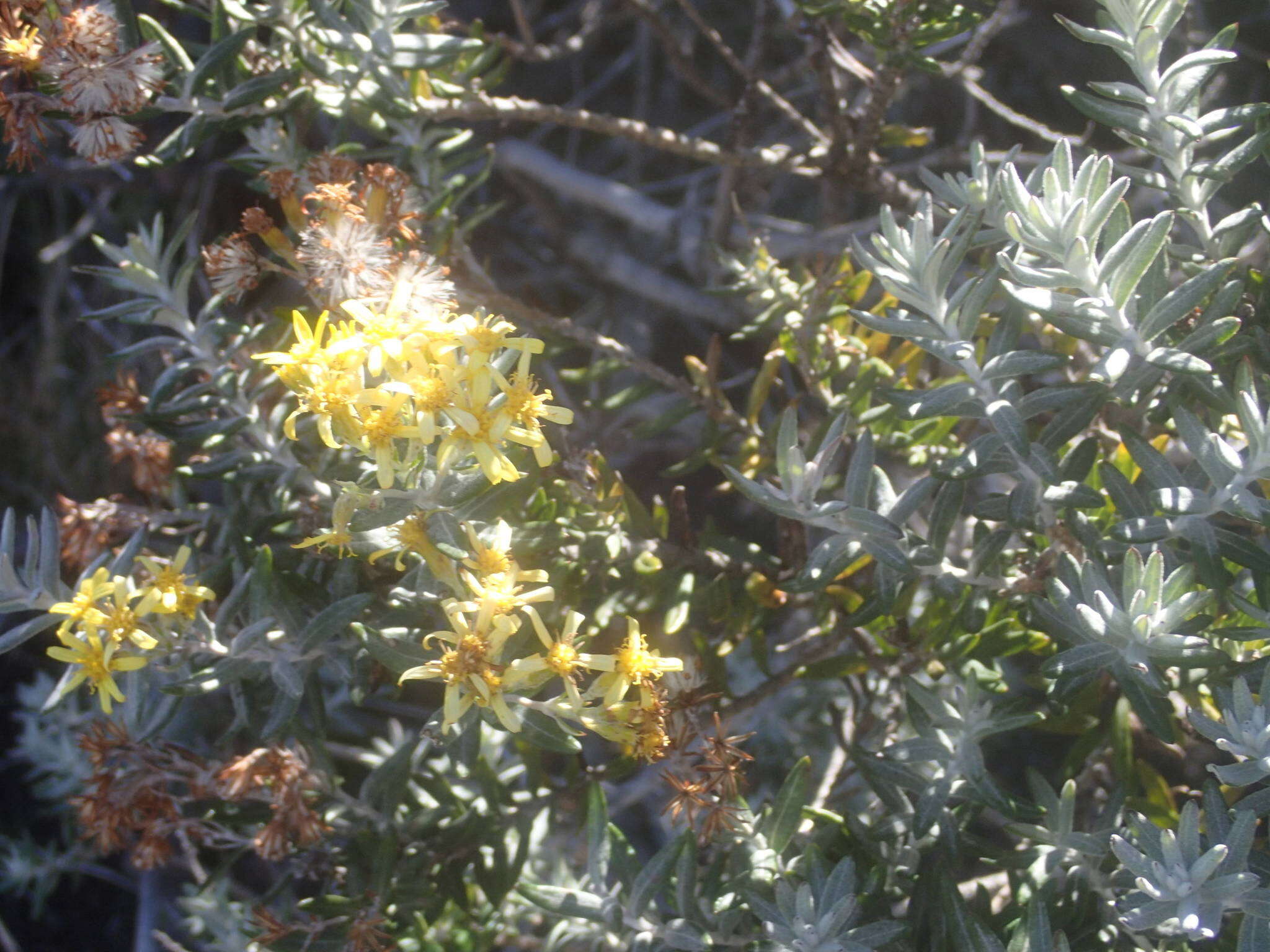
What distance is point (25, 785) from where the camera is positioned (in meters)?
3.32

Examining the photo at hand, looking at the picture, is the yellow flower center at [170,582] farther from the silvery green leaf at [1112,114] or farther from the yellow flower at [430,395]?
the silvery green leaf at [1112,114]

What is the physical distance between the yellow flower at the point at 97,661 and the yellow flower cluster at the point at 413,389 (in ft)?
1.42

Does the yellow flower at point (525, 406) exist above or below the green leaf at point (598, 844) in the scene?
above

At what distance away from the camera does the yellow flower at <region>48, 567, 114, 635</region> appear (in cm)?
143

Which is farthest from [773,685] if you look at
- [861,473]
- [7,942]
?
[7,942]

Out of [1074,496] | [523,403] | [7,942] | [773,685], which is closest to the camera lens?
[523,403]

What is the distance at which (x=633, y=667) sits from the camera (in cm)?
147

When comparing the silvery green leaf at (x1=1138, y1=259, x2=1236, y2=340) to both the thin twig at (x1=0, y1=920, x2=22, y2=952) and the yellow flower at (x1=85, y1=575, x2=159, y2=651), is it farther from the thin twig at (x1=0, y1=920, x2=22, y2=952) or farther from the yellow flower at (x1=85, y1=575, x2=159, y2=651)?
the thin twig at (x1=0, y1=920, x2=22, y2=952)

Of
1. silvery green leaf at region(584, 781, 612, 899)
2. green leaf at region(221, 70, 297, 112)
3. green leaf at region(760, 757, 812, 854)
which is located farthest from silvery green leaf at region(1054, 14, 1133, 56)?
silvery green leaf at region(584, 781, 612, 899)

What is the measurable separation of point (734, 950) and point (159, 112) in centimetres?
177

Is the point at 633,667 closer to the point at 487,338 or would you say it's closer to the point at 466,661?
the point at 466,661

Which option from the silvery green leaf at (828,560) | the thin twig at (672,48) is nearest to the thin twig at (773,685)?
the silvery green leaf at (828,560)

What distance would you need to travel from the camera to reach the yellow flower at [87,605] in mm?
1432

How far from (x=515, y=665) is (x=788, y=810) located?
0.60m
